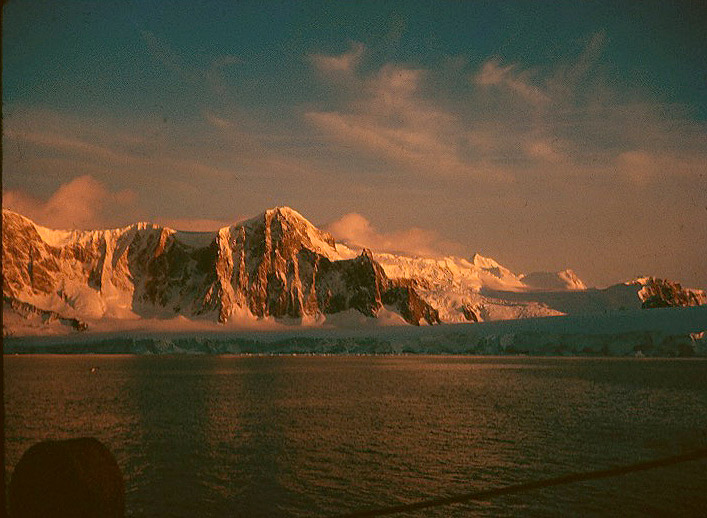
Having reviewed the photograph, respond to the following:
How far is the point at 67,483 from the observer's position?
4887 millimetres

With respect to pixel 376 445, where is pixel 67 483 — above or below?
above

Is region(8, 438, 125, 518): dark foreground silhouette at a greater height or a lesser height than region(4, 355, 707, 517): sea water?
greater

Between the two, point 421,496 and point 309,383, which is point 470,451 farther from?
point 309,383

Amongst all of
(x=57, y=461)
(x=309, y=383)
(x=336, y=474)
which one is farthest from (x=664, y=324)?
(x=57, y=461)

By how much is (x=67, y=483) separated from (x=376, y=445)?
101 ft

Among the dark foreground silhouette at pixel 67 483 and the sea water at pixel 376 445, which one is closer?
the dark foreground silhouette at pixel 67 483

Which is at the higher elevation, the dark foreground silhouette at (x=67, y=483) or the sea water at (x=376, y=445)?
the dark foreground silhouette at (x=67, y=483)

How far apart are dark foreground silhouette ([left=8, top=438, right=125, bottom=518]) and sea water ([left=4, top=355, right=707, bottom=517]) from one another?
1815 centimetres

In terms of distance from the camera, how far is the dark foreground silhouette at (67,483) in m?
4.87

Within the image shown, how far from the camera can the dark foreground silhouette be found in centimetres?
487

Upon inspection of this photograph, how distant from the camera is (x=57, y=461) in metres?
4.98

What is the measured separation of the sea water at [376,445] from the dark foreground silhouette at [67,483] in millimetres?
18146

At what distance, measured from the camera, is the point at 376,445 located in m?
34.5

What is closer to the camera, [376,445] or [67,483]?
[67,483]
